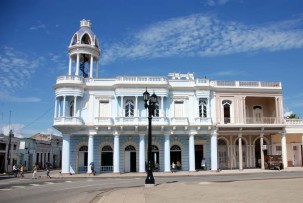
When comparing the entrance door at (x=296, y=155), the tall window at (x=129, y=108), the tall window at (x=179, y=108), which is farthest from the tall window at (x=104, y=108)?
the entrance door at (x=296, y=155)

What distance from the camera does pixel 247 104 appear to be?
38000mm

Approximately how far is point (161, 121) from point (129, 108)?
3668 mm

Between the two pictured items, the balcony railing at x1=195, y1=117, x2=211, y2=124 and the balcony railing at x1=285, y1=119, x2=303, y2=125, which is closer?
the balcony railing at x1=195, y1=117, x2=211, y2=124

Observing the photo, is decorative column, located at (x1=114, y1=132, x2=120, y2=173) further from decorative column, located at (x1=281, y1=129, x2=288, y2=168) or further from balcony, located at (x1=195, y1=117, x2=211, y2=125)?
→ decorative column, located at (x1=281, y1=129, x2=288, y2=168)

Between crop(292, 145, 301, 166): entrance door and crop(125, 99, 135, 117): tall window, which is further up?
crop(125, 99, 135, 117): tall window

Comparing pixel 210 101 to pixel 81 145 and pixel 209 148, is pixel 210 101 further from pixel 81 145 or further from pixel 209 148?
pixel 81 145

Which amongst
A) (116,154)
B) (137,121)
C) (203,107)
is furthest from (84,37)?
(203,107)

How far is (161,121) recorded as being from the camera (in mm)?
33562

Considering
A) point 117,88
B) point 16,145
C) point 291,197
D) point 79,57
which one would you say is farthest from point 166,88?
point 16,145

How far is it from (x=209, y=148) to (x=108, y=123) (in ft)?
36.3

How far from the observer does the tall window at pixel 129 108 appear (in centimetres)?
3456

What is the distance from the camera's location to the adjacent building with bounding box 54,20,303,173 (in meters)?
33.7

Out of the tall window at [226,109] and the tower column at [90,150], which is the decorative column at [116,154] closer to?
the tower column at [90,150]

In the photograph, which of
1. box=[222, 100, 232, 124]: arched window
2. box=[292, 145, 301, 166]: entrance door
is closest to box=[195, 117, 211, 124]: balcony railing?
box=[222, 100, 232, 124]: arched window
